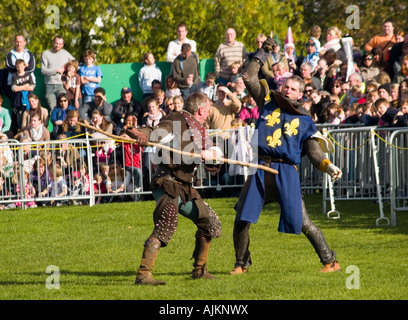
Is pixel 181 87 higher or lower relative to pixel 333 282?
higher

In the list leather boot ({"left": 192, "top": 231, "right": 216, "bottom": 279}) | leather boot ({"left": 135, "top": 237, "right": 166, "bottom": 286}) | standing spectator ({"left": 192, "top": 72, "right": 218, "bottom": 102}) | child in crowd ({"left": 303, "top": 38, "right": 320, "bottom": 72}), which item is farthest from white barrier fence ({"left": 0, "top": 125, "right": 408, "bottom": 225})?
leather boot ({"left": 135, "top": 237, "right": 166, "bottom": 286})

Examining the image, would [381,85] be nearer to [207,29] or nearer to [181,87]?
[181,87]

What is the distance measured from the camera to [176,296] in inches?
318

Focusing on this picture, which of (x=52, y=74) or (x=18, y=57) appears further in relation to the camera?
(x=52, y=74)

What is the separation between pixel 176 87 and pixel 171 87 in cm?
11

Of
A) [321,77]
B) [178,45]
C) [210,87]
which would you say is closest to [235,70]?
[210,87]

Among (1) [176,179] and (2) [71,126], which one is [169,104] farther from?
(1) [176,179]

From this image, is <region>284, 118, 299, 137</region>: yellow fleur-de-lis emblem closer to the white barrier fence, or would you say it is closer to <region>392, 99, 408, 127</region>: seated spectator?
<region>392, 99, 408, 127</region>: seated spectator

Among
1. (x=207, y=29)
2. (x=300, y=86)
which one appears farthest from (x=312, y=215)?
(x=207, y=29)

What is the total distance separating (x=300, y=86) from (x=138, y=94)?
392 inches

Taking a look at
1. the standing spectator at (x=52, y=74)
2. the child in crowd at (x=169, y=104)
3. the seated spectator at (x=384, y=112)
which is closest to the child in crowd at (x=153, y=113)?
the child in crowd at (x=169, y=104)

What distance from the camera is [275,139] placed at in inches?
355

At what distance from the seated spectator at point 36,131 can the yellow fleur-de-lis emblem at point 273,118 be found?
27.1ft

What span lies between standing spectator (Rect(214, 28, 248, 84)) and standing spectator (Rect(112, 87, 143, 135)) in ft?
5.72
